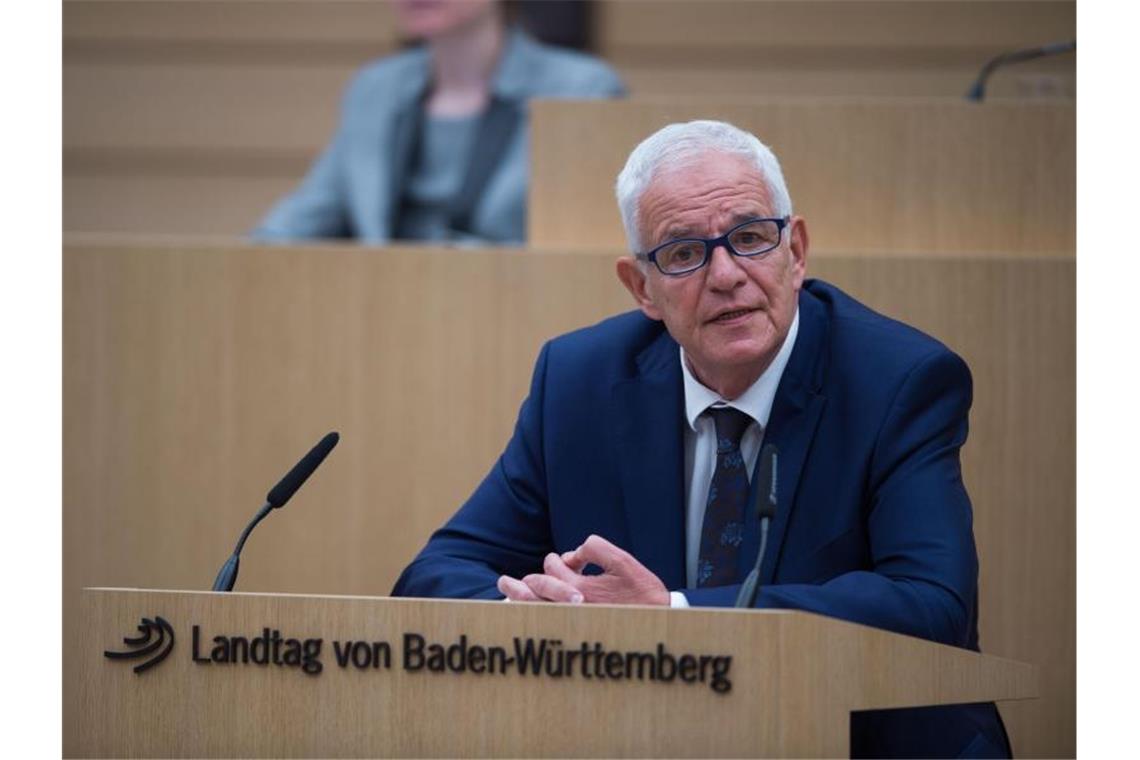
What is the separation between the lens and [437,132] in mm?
4855

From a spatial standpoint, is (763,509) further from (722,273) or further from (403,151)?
(403,151)

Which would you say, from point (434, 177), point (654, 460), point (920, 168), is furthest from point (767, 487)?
point (434, 177)

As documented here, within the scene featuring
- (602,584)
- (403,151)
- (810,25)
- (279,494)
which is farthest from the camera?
(810,25)

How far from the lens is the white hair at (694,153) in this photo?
261cm

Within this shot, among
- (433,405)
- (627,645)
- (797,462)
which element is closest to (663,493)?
(797,462)

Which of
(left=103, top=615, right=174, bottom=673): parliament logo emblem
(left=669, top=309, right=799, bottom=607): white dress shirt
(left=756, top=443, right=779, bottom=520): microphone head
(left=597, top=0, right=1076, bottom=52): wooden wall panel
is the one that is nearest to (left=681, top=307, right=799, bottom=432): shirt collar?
(left=669, top=309, right=799, bottom=607): white dress shirt

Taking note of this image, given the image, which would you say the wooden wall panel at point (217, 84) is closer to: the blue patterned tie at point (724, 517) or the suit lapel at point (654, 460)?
the suit lapel at point (654, 460)

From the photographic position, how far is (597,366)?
9.34 ft

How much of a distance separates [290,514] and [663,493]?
58.2 inches

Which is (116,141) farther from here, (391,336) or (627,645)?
(627,645)

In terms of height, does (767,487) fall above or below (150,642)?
above

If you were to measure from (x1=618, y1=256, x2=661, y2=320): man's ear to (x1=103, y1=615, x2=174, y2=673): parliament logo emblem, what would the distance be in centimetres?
98

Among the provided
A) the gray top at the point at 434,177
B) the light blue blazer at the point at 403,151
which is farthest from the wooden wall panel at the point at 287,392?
the gray top at the point at 434,177

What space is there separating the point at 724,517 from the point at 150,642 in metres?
0.89
